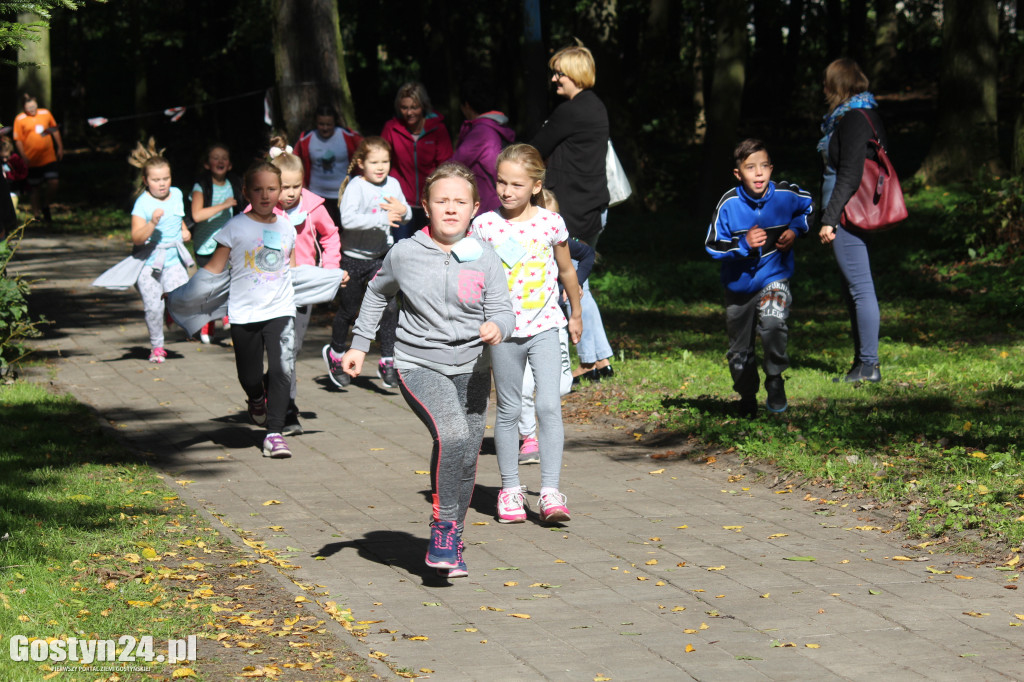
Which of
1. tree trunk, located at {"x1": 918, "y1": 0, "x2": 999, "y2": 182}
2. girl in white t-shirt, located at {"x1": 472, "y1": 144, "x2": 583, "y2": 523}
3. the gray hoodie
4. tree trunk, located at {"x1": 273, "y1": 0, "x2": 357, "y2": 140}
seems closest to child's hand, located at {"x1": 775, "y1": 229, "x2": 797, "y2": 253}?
girl in white t-shirt, located at {"x1": 472, "y1": 144, "x2": 583, "y2": 523}

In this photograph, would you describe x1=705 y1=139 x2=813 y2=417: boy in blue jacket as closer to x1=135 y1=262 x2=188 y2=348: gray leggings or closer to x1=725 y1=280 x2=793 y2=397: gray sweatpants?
x1=725 y1=280 x2=793 y2=397: gray sweatpants

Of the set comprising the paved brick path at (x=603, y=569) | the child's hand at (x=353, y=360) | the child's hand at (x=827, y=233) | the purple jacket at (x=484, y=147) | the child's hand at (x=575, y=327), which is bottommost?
the paved brick path at (x=603, y=569)

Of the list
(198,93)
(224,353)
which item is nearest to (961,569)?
(224,353)

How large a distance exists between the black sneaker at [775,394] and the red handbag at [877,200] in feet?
5.56

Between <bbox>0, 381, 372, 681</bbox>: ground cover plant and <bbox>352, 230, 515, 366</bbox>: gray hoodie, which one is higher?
<bbox>352, 230, 515, 366</bbox>: gray hoodie

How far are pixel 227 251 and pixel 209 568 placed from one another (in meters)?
2.96

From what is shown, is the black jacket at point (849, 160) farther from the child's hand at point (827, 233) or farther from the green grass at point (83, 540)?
the green grass at point (83, 540)

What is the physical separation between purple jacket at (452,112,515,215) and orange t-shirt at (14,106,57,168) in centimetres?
1510

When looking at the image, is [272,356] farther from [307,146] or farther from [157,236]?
[307,146]

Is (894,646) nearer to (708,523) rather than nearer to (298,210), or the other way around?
(708,523)

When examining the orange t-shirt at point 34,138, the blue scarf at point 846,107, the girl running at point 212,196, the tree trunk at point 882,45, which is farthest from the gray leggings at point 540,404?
the tree trunk at point 882,45

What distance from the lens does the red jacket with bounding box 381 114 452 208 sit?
10734mm

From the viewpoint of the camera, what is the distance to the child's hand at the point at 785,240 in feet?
24.3

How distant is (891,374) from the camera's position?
945 cm
